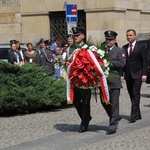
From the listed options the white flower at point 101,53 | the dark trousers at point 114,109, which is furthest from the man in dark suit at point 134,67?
the white flower at point 101,53

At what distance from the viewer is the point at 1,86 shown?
13586 millimetres

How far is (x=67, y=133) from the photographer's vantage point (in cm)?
1076

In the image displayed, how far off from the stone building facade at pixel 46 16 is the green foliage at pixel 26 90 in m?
13.0

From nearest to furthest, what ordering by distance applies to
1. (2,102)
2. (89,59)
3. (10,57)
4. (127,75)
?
(89,59) < (127,75) < (2,102) < (10,57)

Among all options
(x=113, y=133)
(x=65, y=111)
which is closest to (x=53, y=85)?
(x=65, y=111)

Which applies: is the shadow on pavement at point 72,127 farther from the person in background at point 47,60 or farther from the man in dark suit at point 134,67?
the person in background at point 47,60

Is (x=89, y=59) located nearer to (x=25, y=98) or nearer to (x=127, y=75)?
(x=127, y=75)

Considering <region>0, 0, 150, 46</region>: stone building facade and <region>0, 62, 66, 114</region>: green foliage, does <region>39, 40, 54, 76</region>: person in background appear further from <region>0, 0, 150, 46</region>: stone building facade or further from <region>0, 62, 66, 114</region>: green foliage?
<region>0, 0, 150, 46</region>: stone building facade

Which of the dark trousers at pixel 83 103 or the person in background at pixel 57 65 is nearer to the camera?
the dark trousers at pixel 83 103

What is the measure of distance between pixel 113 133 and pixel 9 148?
2043 millimetres

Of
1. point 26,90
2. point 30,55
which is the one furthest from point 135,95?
point 30,55

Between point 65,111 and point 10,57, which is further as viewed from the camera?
point 10,57

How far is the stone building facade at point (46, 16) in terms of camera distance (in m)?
27.0

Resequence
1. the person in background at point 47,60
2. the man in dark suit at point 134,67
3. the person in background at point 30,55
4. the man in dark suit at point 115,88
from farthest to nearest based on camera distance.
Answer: the person in background at point 30,55
the person in background at point 47,60
the man in dark suit at point 134,67
the man in dark suit at point 115,88
